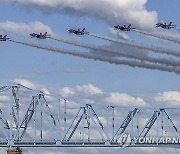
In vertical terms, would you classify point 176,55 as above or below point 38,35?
below

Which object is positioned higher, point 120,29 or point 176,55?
point 120,29

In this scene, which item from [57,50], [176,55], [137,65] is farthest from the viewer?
[57,50]

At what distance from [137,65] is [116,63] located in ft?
16.4

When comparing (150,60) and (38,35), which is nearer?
(150,60)

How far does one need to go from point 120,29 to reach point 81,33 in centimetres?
997

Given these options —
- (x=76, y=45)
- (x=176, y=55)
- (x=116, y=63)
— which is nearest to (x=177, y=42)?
(x=176, y=55)

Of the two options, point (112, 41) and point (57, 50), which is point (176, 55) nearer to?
point (112, 41)

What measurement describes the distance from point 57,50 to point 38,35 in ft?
22.3

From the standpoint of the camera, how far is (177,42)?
147000 millimetres

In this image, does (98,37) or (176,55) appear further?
(98,37)

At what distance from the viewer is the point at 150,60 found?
150500 mm

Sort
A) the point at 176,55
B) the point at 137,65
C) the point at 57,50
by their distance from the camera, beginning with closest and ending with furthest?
the point at 176,55 → the point at 137,65 → the point at 57,50

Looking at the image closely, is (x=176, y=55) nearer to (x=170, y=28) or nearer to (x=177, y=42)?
(x=177, y=42)

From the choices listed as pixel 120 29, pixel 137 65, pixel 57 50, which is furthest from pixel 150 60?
pixel 57 50
